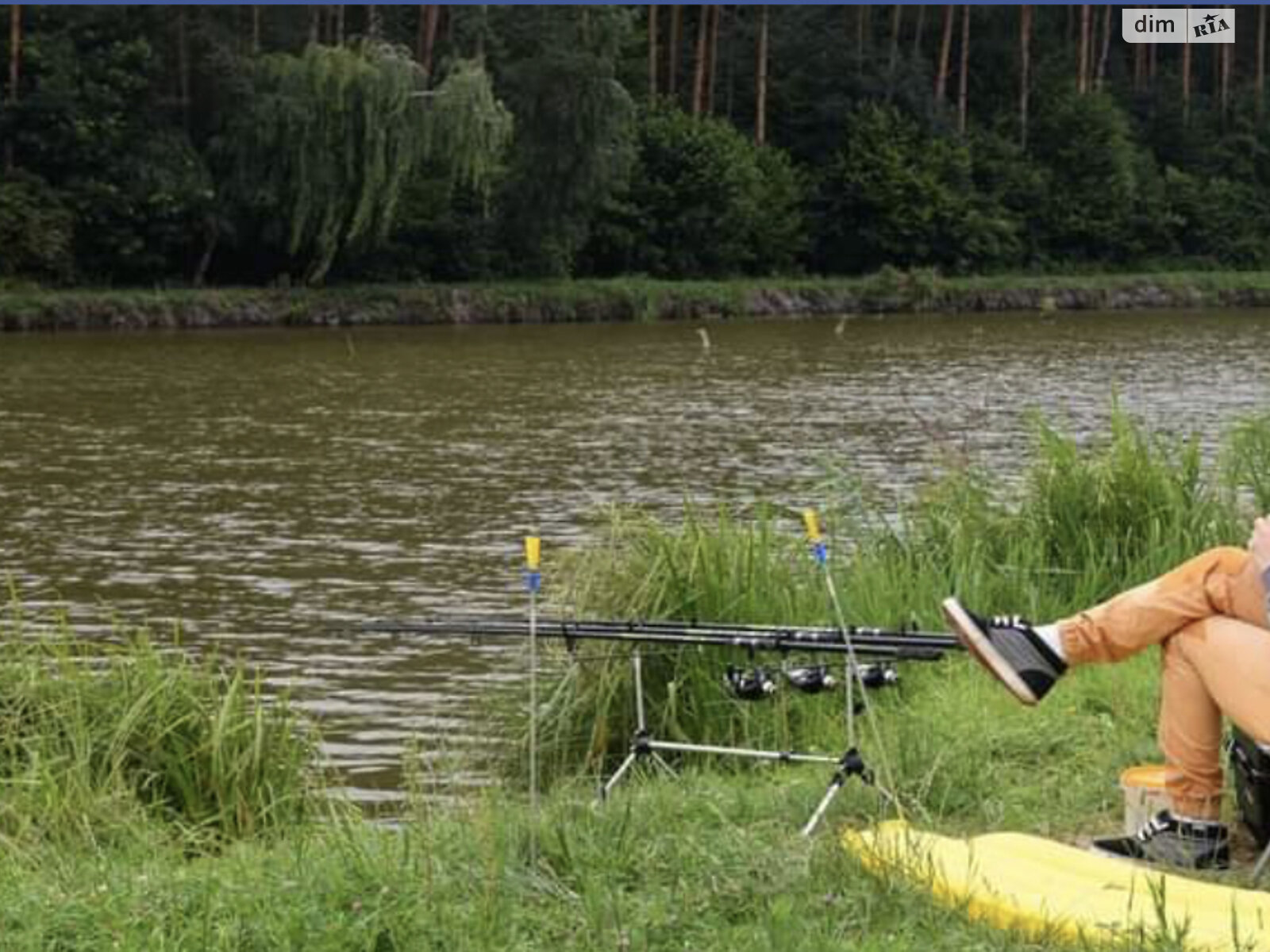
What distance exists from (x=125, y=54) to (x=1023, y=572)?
41.7 meters

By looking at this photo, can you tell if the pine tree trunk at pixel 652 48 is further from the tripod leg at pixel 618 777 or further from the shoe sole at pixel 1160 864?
the shoe sole at pixel 1160 864

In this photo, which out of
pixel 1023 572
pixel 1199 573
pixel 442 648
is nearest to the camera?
pixel 1199 573

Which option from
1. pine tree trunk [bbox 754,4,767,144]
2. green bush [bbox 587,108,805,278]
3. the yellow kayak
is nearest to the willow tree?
green bush [bbox 587,108,805,278]

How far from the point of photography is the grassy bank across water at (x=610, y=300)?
4316 centimetres

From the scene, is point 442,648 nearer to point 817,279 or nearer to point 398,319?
point 398,319

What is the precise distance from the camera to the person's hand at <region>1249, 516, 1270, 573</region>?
5082 mm

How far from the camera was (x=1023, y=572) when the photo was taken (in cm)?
872

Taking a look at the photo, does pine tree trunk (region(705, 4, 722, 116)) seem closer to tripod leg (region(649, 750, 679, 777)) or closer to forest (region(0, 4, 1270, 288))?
forest (region(0, 4, 1270, 288))

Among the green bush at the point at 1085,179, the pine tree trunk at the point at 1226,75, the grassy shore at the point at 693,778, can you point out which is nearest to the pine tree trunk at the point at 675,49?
the green bush at the point at 1085,179

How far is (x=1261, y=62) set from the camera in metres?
72.6

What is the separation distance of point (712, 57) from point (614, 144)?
1243 cm

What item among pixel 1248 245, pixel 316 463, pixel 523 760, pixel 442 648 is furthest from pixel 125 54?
pixel 523 760

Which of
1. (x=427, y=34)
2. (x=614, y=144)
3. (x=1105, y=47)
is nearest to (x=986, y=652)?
(x=614, y=144)

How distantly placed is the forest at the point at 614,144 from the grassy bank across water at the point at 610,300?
1.39 meters
